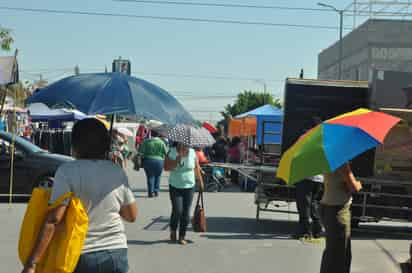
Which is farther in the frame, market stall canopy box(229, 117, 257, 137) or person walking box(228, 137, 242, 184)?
market stall canopy box(229, 117, 257, 137)

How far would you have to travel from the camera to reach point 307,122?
12.9 m

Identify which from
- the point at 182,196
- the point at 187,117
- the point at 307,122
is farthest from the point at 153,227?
the point at 187,117

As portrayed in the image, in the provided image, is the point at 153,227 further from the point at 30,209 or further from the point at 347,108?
the point at 30,209

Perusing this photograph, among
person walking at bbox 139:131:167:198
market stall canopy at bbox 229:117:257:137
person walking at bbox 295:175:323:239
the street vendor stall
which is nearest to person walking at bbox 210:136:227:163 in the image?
market stall canopy at bbox 229:117:257:137

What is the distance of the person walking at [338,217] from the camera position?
23.7 feet

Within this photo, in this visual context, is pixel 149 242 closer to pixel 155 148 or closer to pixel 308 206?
pixel 308 206

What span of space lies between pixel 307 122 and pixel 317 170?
273 inches

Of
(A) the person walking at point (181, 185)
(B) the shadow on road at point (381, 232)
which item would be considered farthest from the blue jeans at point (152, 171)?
(A) the person walking at point (181, 185)

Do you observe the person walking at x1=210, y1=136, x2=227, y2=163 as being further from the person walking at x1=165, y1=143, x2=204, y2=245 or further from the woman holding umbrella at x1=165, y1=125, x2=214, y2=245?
the person walking at x1=165, y1=143, x2=204, y2=245

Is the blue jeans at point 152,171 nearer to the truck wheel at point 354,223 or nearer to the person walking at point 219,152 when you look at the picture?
the person walking at point 219,152

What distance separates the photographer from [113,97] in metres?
5.59

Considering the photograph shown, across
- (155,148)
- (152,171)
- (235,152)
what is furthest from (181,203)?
(235,152)

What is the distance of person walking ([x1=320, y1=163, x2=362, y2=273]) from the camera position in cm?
723

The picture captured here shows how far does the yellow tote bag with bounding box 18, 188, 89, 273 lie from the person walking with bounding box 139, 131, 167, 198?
13734mm
